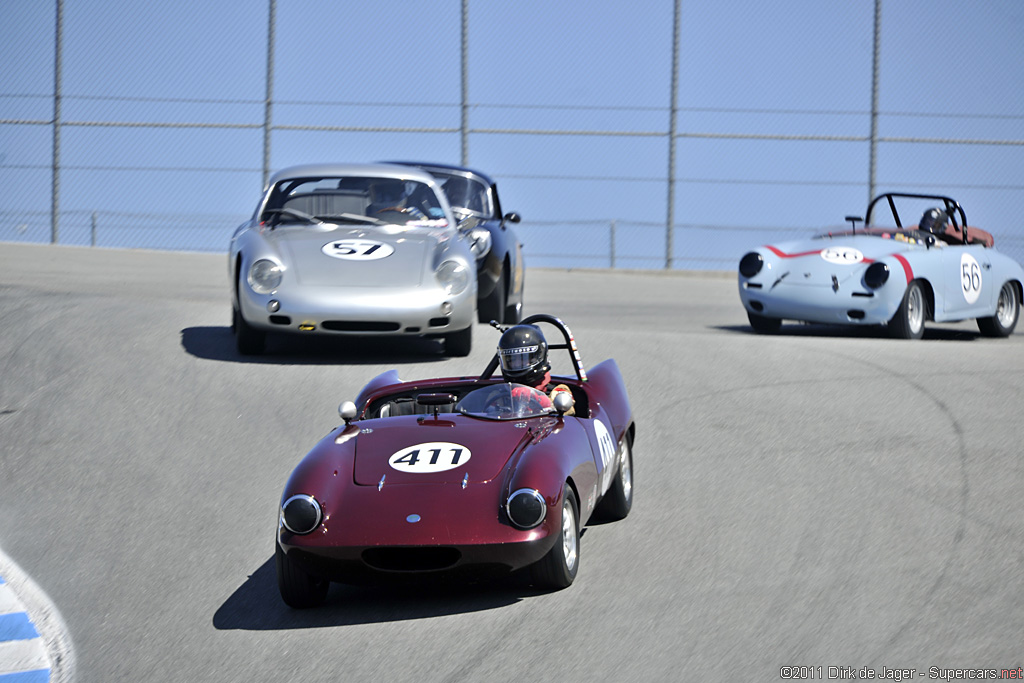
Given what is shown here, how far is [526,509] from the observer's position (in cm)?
483

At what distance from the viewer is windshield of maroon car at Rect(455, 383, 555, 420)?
5.70 metres

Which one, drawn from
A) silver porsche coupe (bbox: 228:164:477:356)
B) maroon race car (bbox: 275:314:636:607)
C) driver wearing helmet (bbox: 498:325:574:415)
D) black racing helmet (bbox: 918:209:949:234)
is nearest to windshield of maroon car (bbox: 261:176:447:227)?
silver porsche coupe (bbox: 228:164:477:356)

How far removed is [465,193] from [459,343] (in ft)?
8.54

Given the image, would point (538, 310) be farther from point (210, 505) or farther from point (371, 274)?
point (210, 505)

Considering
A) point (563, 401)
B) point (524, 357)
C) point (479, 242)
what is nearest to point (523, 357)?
point (524, 357)

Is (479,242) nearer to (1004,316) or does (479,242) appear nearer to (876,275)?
(876,275)

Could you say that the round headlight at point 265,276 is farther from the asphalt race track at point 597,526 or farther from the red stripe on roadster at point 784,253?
the red stripe on roadster at point 784,253

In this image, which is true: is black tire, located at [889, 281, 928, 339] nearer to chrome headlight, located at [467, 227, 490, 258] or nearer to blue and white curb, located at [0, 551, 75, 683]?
chrome headlight, located at [467, 227, 490, 258]

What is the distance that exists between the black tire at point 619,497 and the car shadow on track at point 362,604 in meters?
A: 1.03

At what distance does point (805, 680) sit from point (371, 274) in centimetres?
535

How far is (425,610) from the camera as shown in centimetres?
490

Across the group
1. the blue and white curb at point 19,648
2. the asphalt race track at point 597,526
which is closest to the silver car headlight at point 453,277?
the asphalt race track at point 597,526

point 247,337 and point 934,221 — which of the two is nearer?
point 247,337

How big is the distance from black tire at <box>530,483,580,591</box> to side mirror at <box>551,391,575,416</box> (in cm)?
54
